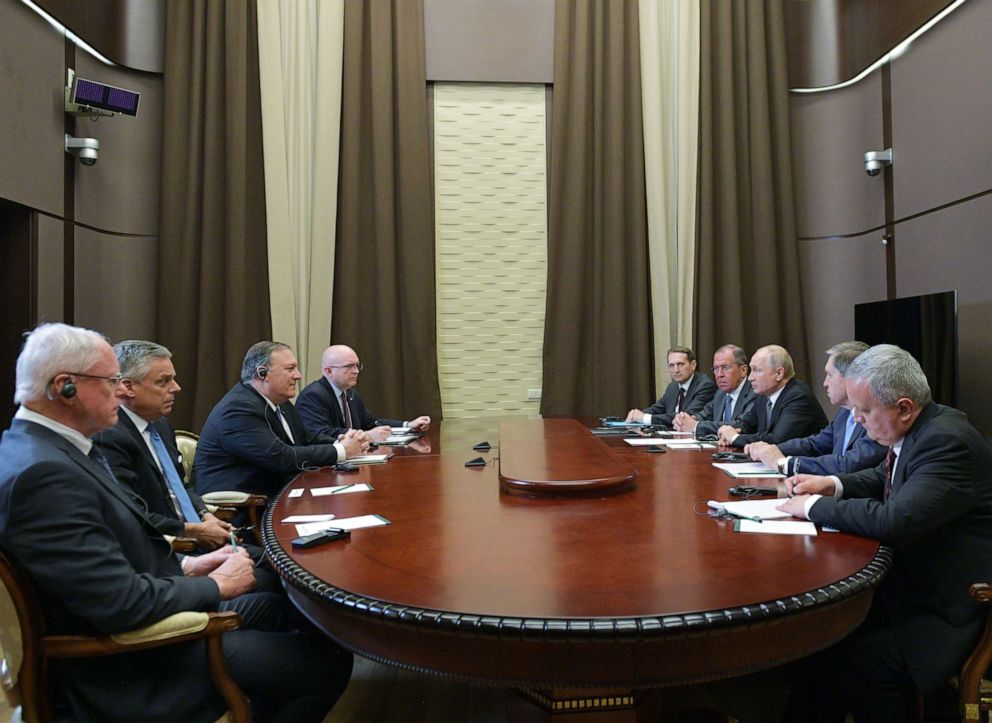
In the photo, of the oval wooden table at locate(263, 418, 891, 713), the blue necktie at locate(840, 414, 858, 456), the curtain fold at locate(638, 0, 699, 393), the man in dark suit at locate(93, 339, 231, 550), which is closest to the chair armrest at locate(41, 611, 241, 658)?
the oval wooden table at locate(263, 418, 891, 713)

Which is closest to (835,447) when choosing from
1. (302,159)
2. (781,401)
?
(781,401)

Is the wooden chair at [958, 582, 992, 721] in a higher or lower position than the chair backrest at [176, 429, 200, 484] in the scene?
lower

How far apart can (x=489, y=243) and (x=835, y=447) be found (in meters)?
3.70

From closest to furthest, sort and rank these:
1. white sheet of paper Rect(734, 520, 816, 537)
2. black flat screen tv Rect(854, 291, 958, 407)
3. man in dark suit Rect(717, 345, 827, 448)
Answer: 1. white sheet of paper Rect(734, 520, 816, 537)
2. man in dark suit Rect(717, 345, 827, 448)
3. black flat screen tv Rect(854, 291, 958, 407)

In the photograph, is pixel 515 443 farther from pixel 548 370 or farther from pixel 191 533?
pixel 548 370

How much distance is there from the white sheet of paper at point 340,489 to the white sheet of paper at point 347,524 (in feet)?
1.49

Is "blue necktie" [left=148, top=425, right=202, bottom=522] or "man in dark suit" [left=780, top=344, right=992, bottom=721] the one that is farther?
"blue necktie" [left=148, top=425, right=202, bottom=522]

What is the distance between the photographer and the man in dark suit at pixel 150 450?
89.0 inches

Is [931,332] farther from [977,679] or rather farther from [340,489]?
[340,489]

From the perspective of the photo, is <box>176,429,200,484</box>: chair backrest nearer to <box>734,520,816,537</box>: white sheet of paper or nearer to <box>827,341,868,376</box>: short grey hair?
<box>734,520,816,537</box>: white sheet of paper

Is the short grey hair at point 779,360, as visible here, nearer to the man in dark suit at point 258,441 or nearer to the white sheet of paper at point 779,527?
the white sheet of paper at point 779,527

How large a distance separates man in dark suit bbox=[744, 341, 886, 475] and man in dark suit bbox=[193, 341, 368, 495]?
6.26 feet

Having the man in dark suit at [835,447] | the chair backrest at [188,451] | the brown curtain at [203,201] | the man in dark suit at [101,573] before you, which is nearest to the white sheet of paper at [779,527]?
the man in dark suit at [835,447]

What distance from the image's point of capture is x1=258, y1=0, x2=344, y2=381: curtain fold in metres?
5.84
